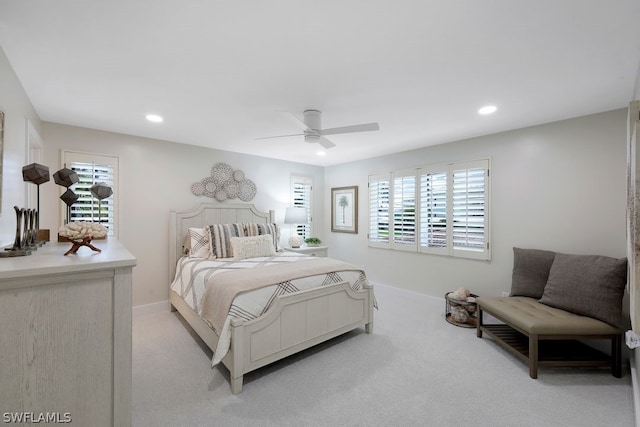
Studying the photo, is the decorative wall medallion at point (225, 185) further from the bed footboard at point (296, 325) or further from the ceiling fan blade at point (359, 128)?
the bed footboard at point (296, 325)

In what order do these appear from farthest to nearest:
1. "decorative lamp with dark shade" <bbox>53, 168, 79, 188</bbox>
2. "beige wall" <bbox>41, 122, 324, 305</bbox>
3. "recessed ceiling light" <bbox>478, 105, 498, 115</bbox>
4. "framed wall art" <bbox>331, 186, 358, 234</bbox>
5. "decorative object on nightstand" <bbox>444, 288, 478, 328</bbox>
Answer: "framed wall art" <bbox>331, 186, 358, 234</bbox> < "decorative object on nightstand" <bbox>444, 288, 478, 328</bbox> < "beige wall" <bbox>41, 122, 324, 305</bbox> < "recessed ceiling light" <bbox>478, 105, 498, 115</bbox> < "decorative lamp with dark shade" <bbox>53, 168, 79, 188</bbox>

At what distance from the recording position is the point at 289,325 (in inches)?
95.4

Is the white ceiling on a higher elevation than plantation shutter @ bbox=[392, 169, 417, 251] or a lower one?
higher

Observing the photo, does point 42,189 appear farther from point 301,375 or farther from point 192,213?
point 301,375

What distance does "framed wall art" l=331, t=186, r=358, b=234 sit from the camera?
5.18 metres

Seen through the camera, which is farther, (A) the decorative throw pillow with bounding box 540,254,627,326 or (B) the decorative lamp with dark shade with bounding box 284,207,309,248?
(B) the decorative lamp with dark shade with bounding box 284,207,309,248

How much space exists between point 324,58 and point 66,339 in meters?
1.98

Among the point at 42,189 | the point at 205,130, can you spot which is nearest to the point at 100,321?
the point at 205,130

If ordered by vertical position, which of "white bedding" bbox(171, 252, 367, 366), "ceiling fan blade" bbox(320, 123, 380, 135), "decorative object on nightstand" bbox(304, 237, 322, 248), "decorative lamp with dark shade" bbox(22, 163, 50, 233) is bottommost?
"white bedding" bbox(171, 252, 367, 366)

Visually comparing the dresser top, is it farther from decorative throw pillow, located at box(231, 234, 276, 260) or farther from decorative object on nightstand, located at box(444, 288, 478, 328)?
decorative object on nightstand, located at box(444, 288, 478, 328)

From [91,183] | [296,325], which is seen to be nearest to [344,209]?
[296,325]

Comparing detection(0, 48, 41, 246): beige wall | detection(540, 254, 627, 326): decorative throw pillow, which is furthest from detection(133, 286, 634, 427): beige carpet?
detection(0, 48, 41, 246): beige wall

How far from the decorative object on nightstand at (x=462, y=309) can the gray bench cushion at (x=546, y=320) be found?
1.76 ft

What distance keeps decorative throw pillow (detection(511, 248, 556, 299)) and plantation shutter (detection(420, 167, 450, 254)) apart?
92 centimetres
